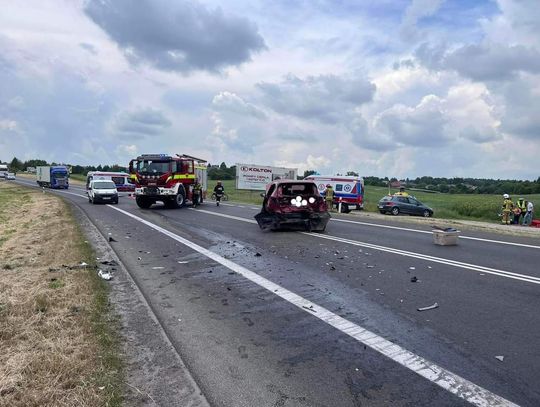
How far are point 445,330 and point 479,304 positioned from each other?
1.39 m

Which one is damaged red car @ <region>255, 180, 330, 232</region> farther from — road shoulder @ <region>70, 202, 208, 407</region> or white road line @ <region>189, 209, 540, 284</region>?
road shoulder @ <region>70, 202, 208, 407</region>

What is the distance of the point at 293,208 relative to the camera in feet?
50.4

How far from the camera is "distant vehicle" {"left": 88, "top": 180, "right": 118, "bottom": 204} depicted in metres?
31.0

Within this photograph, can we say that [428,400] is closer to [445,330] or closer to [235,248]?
[445,330]

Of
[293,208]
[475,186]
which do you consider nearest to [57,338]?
[293,208]

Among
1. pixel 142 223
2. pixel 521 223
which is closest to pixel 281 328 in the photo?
pixel 142 223

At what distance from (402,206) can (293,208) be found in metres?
19.5

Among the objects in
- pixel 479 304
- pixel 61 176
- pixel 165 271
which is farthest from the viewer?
pixel 61 176

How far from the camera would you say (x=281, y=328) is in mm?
5410

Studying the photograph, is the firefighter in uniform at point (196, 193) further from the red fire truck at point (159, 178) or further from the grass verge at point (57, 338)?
the grass verge at point (57, 338)

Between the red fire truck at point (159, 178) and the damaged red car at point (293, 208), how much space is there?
11.7 m

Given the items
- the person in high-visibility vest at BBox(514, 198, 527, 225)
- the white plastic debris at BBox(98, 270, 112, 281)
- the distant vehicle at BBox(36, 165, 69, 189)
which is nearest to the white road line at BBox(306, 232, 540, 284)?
the white plastic debris at BBox(98, 270, 112, 281)

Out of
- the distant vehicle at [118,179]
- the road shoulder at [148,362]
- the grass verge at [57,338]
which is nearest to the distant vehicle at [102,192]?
the distant vehicle at [118,179]

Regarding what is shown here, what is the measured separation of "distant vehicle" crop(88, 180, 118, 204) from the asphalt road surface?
69.1 ft
